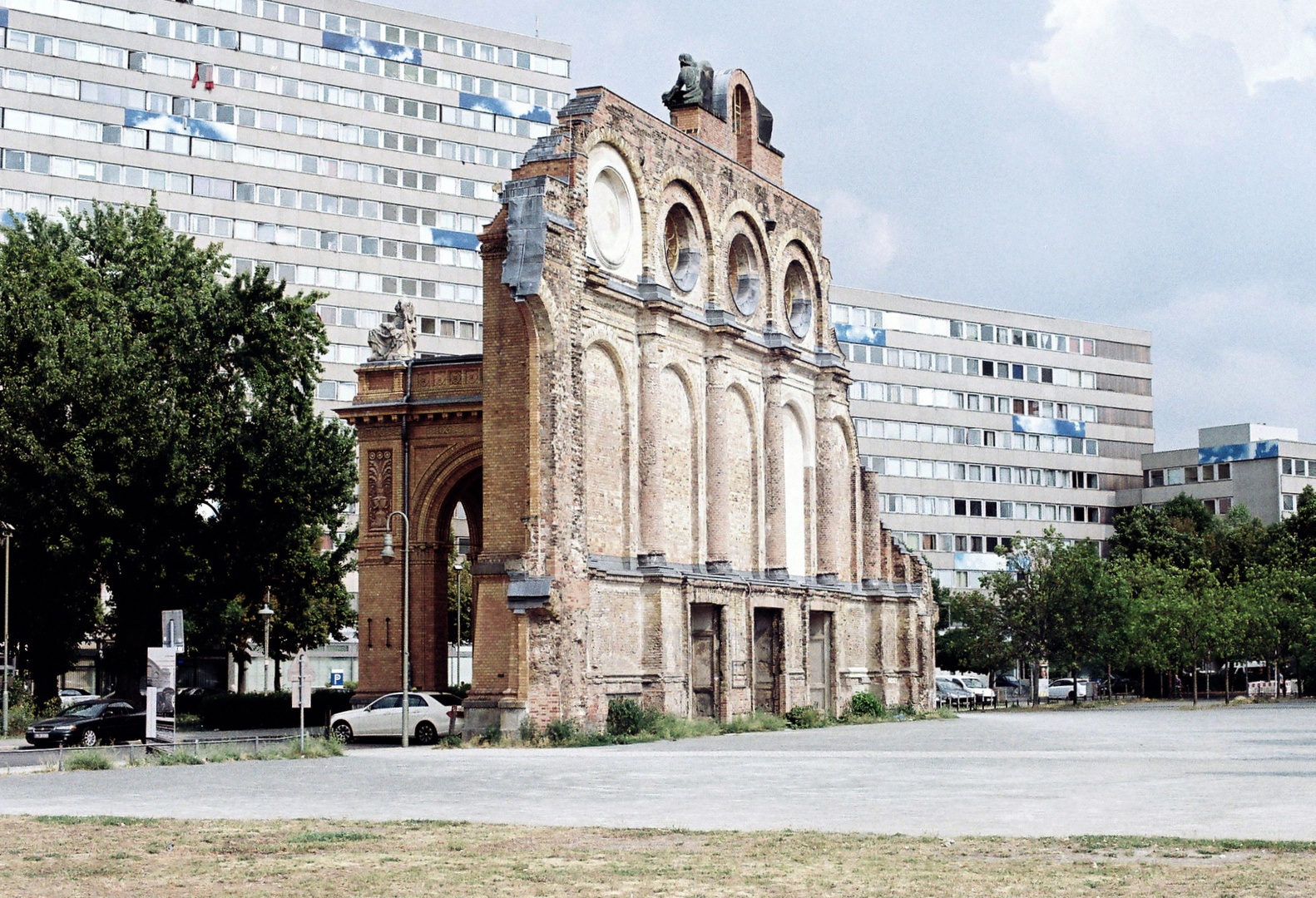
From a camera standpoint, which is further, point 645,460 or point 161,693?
point 645,460

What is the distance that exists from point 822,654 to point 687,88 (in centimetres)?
1850

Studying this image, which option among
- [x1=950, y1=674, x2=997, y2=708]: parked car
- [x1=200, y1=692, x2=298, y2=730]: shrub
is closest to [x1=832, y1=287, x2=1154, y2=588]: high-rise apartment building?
[x1=950, y1=674, x2=997, y2=708]: parked car

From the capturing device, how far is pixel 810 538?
5525 centimetres

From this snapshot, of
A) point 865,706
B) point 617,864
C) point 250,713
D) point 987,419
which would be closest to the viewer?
point 617,864

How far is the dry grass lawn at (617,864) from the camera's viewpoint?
1367 cm

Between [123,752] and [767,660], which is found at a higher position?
[767,660]

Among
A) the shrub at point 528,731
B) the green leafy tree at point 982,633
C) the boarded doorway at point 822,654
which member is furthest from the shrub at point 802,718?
the green leafy tree at point 982,633

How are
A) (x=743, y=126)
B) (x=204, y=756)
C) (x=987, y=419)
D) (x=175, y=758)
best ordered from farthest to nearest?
(x=987, y=419)
(x=743, y=126)
(x=204, y=756)
(x=175, y=758)

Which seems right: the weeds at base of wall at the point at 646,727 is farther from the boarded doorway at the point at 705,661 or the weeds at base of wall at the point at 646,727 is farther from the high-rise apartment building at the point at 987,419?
the high-rise apartment building at the point at 987,419

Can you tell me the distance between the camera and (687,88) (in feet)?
167

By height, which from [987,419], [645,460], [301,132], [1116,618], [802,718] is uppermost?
[301,132]

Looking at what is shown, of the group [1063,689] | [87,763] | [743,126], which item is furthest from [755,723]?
[1063,689]

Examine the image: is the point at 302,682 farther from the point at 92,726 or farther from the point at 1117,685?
the point at 1117,685

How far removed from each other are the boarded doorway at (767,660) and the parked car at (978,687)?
3516 centimetres
